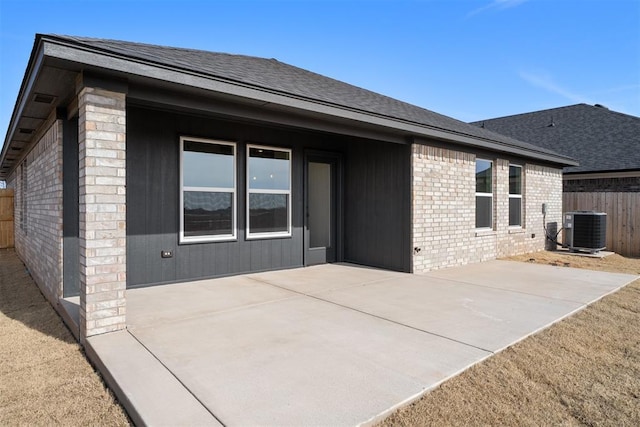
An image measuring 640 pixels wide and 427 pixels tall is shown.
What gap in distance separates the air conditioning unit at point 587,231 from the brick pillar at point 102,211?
38.1 ft

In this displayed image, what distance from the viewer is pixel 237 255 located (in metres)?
6.80

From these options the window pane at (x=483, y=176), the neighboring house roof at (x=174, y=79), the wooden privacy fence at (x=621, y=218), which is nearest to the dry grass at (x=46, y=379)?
the neighboring house roof at (x=174, y=79)

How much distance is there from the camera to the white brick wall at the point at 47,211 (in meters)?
5.11

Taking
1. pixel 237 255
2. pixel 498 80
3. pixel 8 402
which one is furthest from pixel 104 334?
pixel 498 80

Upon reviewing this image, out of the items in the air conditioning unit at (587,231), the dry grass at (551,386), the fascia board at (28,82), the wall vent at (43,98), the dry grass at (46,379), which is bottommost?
the dry grass at (46,379)

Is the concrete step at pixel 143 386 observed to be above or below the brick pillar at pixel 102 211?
below

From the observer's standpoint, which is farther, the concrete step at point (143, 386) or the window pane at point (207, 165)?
the window pane at point (207, 165)

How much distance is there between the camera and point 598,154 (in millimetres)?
13820

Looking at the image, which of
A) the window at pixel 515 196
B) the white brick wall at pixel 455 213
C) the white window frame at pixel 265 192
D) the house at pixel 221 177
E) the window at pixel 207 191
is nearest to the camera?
→ the house at pixel 221 177

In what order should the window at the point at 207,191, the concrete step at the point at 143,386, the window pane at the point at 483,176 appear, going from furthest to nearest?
the window pane at the point at 483,176 → the window at the point at 207,191 → the concrete step at the point at 143,386

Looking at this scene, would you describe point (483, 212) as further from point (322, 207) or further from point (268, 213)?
point (268, 213)

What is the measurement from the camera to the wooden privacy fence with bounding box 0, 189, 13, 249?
13.2 metres

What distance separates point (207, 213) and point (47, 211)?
7.92 feet

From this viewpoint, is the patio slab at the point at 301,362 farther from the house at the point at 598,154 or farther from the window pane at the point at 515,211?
the house at the point at 598,154
